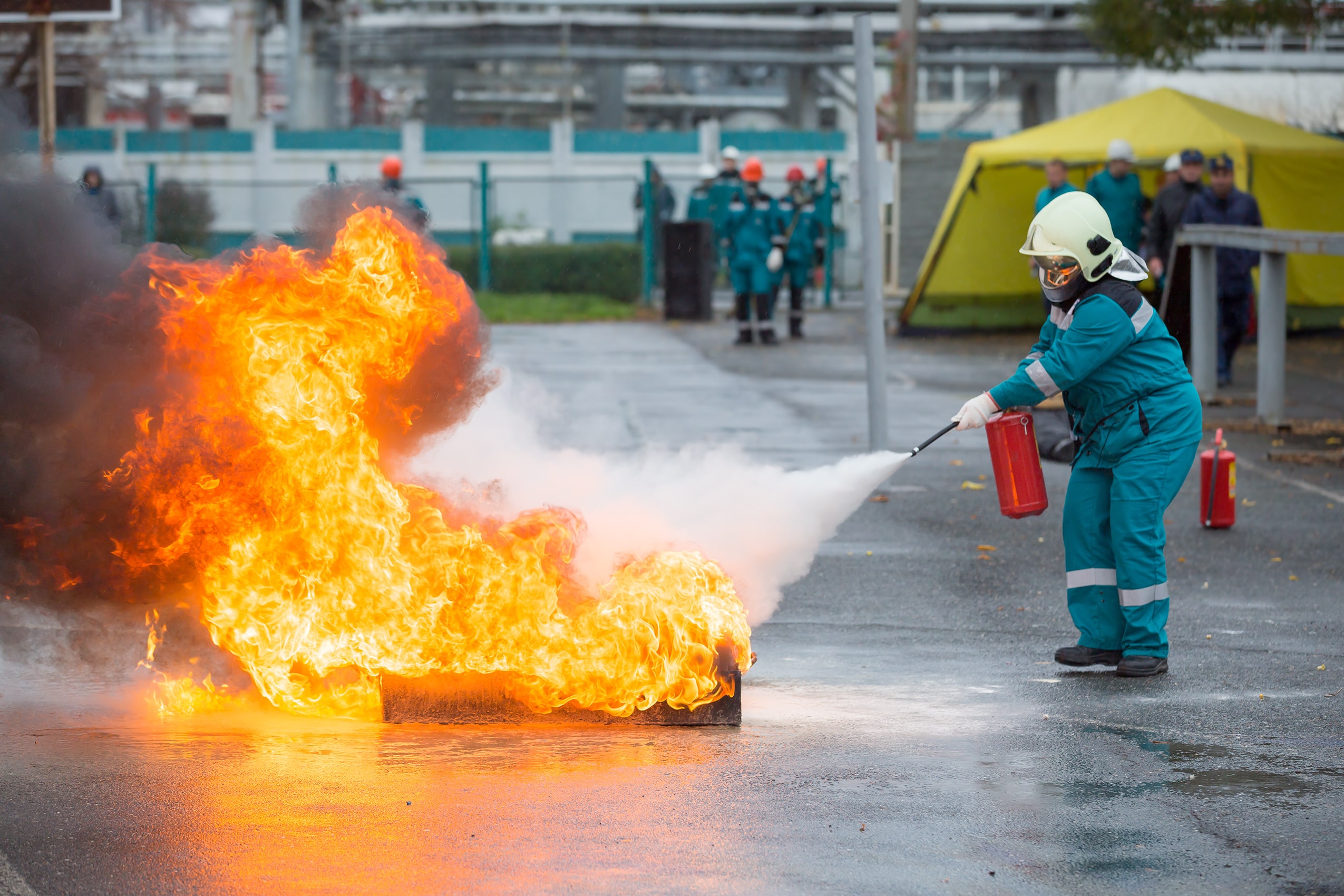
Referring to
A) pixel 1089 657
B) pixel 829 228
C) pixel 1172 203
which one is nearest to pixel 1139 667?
pixel 1089 657

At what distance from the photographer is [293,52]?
41281mm

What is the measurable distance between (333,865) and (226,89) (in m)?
56.6

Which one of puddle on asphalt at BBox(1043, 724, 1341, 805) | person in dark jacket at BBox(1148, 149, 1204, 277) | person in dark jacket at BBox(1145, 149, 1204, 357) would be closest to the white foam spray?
puddle on asphalt at BBox(1043, 724, 1341, 805)

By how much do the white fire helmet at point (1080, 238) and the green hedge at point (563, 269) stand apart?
2108 centimetres

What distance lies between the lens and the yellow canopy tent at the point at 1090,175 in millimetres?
18656

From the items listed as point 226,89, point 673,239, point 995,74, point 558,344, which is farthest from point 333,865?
point 995,74

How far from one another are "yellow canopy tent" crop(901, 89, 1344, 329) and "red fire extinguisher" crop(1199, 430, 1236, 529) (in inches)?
405

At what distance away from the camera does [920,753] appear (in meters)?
5.03

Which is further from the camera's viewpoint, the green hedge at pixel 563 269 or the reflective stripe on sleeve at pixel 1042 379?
the green hedge at pixel 563 269

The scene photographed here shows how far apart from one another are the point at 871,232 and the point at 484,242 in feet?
56.4

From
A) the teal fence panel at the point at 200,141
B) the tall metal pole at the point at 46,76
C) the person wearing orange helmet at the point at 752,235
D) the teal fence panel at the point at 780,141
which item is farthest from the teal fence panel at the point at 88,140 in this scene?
the tall metal pole at the point at 46,76

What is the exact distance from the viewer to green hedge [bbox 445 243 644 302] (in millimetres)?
27000

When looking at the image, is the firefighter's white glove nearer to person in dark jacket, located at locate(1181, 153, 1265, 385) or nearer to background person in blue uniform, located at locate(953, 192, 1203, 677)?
background person in blue uniform, located at locate(953, 192, 1203, 677)

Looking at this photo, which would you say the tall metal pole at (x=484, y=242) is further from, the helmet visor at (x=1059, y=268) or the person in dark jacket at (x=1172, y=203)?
the helmet visor at (x=1059, y=268)
